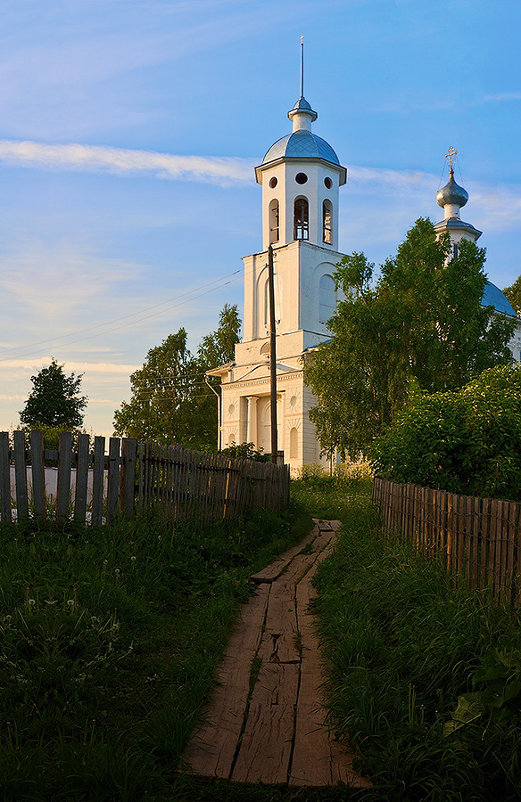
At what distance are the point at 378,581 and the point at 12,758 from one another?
14.0 feet

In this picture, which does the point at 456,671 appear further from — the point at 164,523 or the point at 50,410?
the point at 50,410

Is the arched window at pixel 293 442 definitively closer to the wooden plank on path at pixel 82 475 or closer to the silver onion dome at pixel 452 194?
the silver onion dome at pixel 452 194

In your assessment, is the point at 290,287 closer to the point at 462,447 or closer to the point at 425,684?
the point at 462,447

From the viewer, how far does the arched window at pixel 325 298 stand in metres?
44.7

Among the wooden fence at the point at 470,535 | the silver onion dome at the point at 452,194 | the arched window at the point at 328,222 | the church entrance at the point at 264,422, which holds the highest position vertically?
the silver onion dome at the point at 452,194

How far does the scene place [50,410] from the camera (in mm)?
41812

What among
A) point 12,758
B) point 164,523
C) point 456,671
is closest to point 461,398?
point 164,523

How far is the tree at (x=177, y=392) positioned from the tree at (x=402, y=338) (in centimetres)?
2374

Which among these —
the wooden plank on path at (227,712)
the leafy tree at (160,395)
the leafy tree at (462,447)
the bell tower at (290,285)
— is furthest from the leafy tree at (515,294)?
the wooden plank on path at (227,712)

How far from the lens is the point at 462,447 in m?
12.2

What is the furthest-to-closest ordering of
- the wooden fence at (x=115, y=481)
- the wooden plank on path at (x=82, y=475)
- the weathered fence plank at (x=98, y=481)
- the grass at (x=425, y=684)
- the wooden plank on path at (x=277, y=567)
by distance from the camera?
the wooden plank on path at (x=277, y=567), the wooden plank on path at (x=82, y=475), the weathered fence plank at (x=98, y=481), the wooden fence at (x=115, y=481), the grass at (x=425, y=684)

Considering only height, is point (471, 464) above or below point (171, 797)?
above

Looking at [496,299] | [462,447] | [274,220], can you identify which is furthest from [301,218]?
[462,447]

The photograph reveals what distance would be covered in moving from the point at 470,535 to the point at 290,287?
38.0 meters
